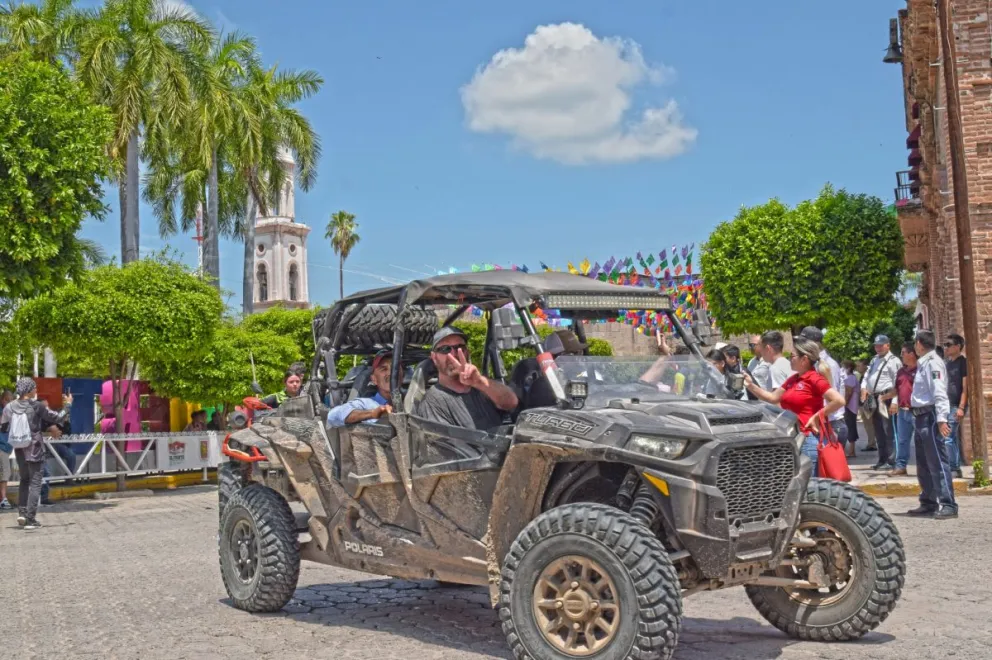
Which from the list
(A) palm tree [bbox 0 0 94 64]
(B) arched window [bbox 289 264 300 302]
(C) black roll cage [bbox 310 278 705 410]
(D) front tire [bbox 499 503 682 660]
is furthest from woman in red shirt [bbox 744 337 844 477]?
(B) arched window [bbox 289 264 300 302]

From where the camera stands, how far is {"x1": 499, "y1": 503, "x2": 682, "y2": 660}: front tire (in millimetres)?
5375

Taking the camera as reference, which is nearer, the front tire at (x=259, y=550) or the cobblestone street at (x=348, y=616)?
→ the cobblestone street at (x=348, y=616)

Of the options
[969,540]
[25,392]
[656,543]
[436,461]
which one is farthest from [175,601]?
[25,392]

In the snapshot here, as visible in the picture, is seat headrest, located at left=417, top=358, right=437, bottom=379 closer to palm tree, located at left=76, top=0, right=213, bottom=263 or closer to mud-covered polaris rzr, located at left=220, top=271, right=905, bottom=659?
mud-covered polaris rzr, located at left=220, top=271, right=905, bottom=659

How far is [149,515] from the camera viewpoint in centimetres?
1748

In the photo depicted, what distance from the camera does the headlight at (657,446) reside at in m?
5.58

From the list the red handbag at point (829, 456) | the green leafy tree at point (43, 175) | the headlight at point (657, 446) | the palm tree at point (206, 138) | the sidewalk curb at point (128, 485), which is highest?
the palm tree at point (206, 138)

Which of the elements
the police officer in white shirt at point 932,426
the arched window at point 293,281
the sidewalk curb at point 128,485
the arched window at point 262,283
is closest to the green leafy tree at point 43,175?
the sidewalk curb at point 128,485

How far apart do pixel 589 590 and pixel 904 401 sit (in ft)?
31.0

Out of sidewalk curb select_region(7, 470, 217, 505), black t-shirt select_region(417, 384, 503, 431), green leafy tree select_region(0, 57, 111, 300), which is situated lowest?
sidewalk curb select_region(7, 470, 217, 505)

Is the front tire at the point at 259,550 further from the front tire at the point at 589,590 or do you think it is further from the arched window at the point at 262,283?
the arched window at the point at 262,283

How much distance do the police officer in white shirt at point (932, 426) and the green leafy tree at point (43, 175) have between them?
12.3 meters

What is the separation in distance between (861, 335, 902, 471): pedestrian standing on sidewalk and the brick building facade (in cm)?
140

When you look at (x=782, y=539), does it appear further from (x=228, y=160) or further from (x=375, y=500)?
(x=228, y=160)
